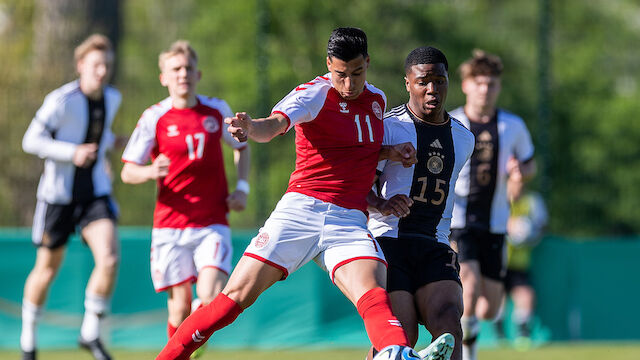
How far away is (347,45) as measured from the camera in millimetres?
5391

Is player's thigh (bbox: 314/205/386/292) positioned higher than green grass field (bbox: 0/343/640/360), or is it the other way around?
player's thigh (bbox: 314/205/386/292)

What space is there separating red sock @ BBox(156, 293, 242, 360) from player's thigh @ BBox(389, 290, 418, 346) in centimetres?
88

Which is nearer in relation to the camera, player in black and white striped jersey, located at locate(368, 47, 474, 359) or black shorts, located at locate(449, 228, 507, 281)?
player in black and white striped jersey, located at locate(368, 47, 474, 359)

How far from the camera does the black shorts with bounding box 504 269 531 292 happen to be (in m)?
11.5

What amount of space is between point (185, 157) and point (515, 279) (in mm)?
5575

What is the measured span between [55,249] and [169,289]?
187 centimetres

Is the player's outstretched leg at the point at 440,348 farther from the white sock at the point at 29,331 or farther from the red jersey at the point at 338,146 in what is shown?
the white sock at the point at 29,331

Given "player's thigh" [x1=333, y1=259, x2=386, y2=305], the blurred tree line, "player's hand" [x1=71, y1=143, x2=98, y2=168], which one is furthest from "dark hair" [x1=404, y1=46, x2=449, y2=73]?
the blurred tree line

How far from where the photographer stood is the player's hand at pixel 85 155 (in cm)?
821

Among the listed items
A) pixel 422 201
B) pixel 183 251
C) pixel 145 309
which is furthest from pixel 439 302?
pixel 145 309

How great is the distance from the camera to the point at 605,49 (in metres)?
14.3

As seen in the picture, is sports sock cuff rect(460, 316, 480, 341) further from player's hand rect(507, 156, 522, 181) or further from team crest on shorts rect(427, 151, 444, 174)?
team crest on shorts rect(427, 151, 444, 174)

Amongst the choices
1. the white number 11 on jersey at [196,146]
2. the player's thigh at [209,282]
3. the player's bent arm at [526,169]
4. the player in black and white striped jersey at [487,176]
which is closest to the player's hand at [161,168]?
the white number 11 on jersey at [196,146]

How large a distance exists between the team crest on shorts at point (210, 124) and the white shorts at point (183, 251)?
702 millimetres
